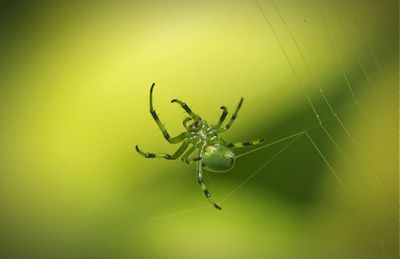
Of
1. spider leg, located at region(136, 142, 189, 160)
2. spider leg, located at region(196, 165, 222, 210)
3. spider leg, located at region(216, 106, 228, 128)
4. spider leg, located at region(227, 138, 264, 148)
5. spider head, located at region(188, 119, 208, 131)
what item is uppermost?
spider head, located at region(188, 119, 208, 131)

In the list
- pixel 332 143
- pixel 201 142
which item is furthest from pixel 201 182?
pixel 332 143

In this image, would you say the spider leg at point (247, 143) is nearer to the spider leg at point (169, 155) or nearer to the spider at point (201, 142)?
the spider at point (201, 142)

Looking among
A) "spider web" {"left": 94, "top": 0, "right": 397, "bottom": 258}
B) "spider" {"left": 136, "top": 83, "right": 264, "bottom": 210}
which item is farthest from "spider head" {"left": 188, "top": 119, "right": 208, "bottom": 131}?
"spider web" {"left": 94, "top": 0, "right": 397, "bottom": 258}

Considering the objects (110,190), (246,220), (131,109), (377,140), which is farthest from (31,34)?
(377,140)

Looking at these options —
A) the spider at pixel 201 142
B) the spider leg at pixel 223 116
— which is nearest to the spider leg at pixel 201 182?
the spider at pixel 201 142

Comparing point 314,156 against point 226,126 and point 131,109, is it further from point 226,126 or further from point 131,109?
point 131,109

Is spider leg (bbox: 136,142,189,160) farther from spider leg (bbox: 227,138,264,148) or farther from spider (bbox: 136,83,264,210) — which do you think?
spider leg (bbox: 227,138,264,148)
